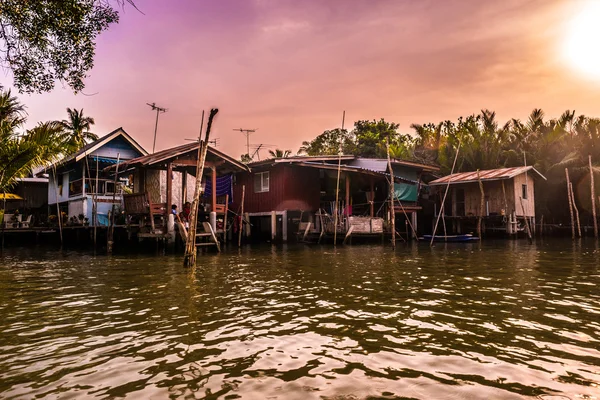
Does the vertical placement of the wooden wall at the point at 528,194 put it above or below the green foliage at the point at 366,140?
below

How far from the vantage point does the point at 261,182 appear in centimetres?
2636

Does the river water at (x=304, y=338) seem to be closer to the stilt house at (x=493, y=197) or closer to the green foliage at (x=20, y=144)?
the green foliage at (x=20, y=144)

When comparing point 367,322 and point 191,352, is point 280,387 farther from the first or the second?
point 367,322

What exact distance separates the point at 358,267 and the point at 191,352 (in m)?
7.95

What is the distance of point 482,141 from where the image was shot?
3484 cm

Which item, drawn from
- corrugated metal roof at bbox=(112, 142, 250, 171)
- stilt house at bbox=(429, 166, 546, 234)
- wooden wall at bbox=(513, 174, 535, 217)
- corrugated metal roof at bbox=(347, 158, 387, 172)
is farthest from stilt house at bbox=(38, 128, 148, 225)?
wooden wall at bbox=(513, 174, 535, 217)

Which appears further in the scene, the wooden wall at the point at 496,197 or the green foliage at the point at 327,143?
the green foliage at the point at 327,143

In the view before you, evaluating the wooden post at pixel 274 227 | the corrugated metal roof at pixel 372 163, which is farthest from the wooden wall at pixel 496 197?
the wooden post at pixel 274 227

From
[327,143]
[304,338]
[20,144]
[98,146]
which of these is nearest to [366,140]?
[327,143]

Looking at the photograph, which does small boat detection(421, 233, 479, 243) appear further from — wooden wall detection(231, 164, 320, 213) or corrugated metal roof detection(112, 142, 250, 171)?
corrugated metal roof detection(112, 142, 250, 171)

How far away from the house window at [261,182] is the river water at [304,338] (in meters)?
16.7

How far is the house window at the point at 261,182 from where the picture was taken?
26000 millimetres

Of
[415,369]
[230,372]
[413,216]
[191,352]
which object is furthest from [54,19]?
[413,216]

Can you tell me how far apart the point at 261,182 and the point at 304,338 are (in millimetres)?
21749
